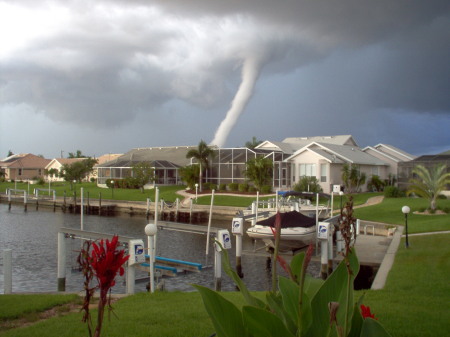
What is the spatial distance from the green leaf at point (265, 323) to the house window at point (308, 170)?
47917 millimetres

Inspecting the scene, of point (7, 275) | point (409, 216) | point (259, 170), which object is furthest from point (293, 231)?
→ point (259, 170)

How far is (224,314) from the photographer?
351cm

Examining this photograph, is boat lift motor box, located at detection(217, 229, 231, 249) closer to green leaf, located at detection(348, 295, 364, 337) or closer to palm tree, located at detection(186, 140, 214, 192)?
green leaf, located at detection(348, 295, 364, 337)

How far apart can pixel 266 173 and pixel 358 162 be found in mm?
9816

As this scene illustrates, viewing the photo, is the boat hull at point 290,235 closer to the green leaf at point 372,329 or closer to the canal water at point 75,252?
the canal water at point 75,252

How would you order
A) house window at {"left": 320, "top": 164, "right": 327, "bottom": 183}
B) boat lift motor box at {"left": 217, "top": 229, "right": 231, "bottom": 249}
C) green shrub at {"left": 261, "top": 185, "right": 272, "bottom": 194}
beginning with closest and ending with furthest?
boat lift motor box at {"left": 217, "top": 229, "right": 231, "bottom": 249} < house window at {"left": 320, "top": 164, "right": 327, "bottom": 183} < green shrub at {"left": 261, "top": 185, "right": 272, "bottom": 194}

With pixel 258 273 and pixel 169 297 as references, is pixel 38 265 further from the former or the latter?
pixel 169 297

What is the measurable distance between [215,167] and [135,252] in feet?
150

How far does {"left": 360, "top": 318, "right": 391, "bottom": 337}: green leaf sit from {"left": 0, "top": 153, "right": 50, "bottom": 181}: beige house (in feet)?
336

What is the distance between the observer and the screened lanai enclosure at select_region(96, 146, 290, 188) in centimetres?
5388

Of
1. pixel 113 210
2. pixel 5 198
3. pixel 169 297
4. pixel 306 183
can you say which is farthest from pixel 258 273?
pixel 5 198

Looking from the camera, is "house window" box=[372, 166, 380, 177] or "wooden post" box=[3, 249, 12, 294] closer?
"wooden post" box=[3, 249, 12, 294]

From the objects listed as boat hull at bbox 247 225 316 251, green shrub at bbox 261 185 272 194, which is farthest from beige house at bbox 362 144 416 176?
boat hull at bbox 247 225 316 251

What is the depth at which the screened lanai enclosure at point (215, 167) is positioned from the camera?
5388cm
